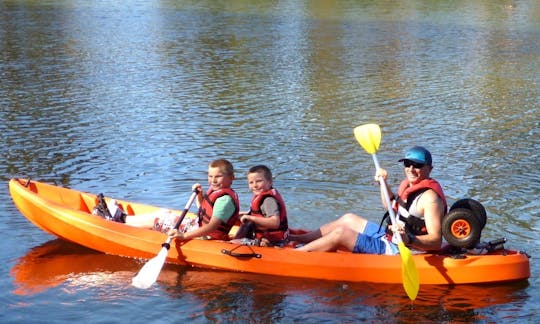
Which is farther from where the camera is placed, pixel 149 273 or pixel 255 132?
pixel 255 132

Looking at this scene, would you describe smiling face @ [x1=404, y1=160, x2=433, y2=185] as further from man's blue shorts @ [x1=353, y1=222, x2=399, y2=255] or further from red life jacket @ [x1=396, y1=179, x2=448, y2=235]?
man's blue shorts @ [x1=353, y1=222, x2=399, y2=255]

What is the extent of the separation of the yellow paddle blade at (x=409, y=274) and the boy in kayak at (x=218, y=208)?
1.51 m

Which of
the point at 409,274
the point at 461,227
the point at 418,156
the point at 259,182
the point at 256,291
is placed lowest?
the point at 256,291

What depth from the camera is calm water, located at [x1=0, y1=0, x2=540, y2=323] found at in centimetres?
730

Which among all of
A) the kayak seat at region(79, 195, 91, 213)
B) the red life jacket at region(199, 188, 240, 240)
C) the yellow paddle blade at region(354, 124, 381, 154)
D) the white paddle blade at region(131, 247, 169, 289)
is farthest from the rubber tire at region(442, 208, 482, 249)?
the kayak seat at region(79, 195, 91, 213)

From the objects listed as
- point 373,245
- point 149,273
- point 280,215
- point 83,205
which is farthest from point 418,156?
point 83,205

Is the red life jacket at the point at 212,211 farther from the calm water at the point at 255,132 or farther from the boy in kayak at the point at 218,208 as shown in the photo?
the calm water at the point at 255,132

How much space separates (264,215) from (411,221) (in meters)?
1.25

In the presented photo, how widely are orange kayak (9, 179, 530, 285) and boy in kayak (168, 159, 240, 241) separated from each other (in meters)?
0.12

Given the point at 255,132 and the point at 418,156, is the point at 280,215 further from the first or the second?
the point at 255,132

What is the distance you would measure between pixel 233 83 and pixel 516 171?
6.94m

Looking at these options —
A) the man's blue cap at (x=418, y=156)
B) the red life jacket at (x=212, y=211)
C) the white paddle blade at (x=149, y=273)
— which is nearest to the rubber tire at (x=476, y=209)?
the man's blue cap at (x=418, y=156)

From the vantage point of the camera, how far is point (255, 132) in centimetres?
1301

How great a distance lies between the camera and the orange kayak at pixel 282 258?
7453 mm
